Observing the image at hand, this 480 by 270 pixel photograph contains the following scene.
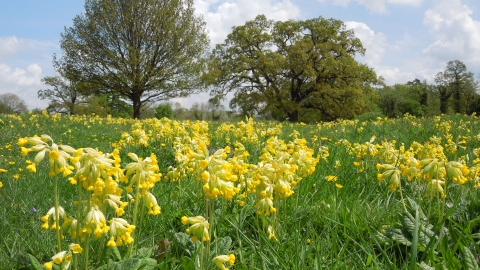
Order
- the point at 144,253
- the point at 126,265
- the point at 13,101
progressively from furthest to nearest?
the point at 13,101, the point at 144,253, the point at 126,265

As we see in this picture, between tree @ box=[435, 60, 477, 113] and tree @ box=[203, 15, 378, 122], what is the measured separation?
19.9 m

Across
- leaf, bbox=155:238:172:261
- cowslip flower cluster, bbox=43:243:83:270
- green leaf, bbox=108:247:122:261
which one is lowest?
leaf, bbox=155:238:172:261

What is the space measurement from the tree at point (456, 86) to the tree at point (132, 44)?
40024mm

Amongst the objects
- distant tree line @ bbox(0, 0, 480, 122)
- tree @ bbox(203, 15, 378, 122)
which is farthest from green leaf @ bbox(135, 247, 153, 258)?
tree @ bbox(203, 15, 378, 122)

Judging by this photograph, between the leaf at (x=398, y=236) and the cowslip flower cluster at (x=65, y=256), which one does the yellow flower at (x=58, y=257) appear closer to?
the cowslip flower cluster at (x=65, y=256)

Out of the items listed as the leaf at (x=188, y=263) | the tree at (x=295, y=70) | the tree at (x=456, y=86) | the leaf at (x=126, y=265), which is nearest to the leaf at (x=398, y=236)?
the leaf at (x=188, y=263)

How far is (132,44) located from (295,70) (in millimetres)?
17290

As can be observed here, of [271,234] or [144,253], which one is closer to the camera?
[144,253]

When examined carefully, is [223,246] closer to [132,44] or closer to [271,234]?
[271,234]

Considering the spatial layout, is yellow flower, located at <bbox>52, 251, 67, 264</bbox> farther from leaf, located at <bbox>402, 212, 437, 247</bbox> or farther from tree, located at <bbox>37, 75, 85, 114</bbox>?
tree, located at <bbox>37, 75, 85, 114</bbox>

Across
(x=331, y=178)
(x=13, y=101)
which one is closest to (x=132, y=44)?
(x=331, y=178)

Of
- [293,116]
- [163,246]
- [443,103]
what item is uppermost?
[443,103]

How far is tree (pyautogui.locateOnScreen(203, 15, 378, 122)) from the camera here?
4047 centimetres

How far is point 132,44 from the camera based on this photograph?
32.8 meters
